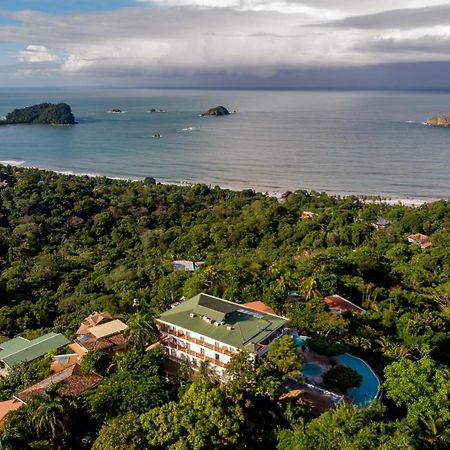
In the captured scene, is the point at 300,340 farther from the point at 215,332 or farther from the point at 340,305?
the point at 340,305

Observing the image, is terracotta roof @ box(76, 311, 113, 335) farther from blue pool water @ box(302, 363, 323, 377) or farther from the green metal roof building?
blue pool water @ box(302, 363, 323, 377)

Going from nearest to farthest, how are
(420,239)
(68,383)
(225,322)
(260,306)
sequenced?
1. (68,383)
2. (225,322)
3. (260,306)
4. (420,239)

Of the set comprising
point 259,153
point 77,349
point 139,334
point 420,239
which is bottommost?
point 420,239

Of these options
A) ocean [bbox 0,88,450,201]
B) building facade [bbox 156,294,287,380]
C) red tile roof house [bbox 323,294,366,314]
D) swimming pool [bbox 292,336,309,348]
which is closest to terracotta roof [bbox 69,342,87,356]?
building facade [bbox 156,294,287,380]

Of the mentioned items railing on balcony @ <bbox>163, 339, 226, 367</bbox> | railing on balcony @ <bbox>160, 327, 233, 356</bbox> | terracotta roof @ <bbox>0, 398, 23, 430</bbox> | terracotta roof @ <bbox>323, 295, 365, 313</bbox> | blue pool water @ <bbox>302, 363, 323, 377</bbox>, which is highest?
railing on balcony @ <bbox>160, 327, 233, 356</bbox>

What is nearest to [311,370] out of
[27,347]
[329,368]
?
[329,368]

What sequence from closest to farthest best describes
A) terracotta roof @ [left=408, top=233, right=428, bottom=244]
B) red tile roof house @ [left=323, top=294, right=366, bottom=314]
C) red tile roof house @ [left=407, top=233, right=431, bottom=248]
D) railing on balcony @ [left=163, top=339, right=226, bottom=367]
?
1. railing on balcony @ [left=163, top=339, right=226, bottom=367]
2. red tile roof house @ [left=323, top=294, right=366, bottom=314]
3. red tile roof house @ [left=407, top=233, right=431, bottom=248]
4. terracotta roof @ [left=408, top=233, right=428, bottom=244]

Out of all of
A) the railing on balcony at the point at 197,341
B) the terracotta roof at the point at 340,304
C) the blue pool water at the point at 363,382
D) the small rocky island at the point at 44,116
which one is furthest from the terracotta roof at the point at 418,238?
the small rocky island at the point at 44,116
